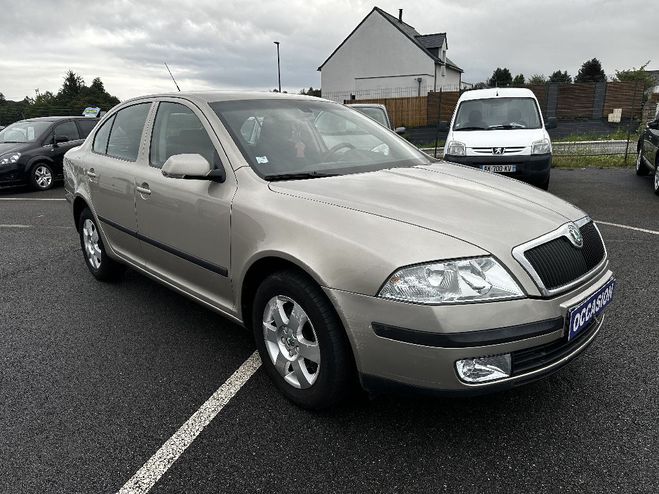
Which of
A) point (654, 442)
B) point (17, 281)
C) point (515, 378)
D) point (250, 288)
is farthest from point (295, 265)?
point (17, 281)

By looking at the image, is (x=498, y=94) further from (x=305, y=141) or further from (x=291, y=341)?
(x=291, y=341)

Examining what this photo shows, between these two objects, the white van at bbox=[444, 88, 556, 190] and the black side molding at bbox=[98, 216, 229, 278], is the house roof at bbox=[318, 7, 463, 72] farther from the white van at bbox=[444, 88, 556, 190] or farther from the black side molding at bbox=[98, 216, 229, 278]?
the black side molding at bbox=[98, 216, 229, 278]

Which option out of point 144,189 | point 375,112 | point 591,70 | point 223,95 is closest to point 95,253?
point 144,189

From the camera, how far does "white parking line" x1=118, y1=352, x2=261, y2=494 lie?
2.14 m

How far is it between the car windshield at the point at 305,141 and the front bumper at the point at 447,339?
1.07 meters

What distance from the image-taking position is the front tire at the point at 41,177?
11062 mm

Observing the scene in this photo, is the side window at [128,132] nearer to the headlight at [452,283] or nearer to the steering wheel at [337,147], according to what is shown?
the steering wheel at [337,147]

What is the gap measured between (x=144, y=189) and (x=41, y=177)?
9257 mm

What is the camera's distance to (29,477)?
2182 mm

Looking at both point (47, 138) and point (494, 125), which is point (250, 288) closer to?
point (494, 125)

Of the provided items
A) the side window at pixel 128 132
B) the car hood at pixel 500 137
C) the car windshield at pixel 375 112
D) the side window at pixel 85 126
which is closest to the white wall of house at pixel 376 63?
the side window at pixel 85 126

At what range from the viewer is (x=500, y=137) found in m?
8.48

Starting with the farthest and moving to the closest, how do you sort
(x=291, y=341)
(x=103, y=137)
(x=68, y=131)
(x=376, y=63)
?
(x=376, y=63) < (x=68, y=131) < (x=103, y=137) < (x=291, y=341)

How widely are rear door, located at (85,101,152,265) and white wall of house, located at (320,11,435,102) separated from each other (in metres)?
37.8
